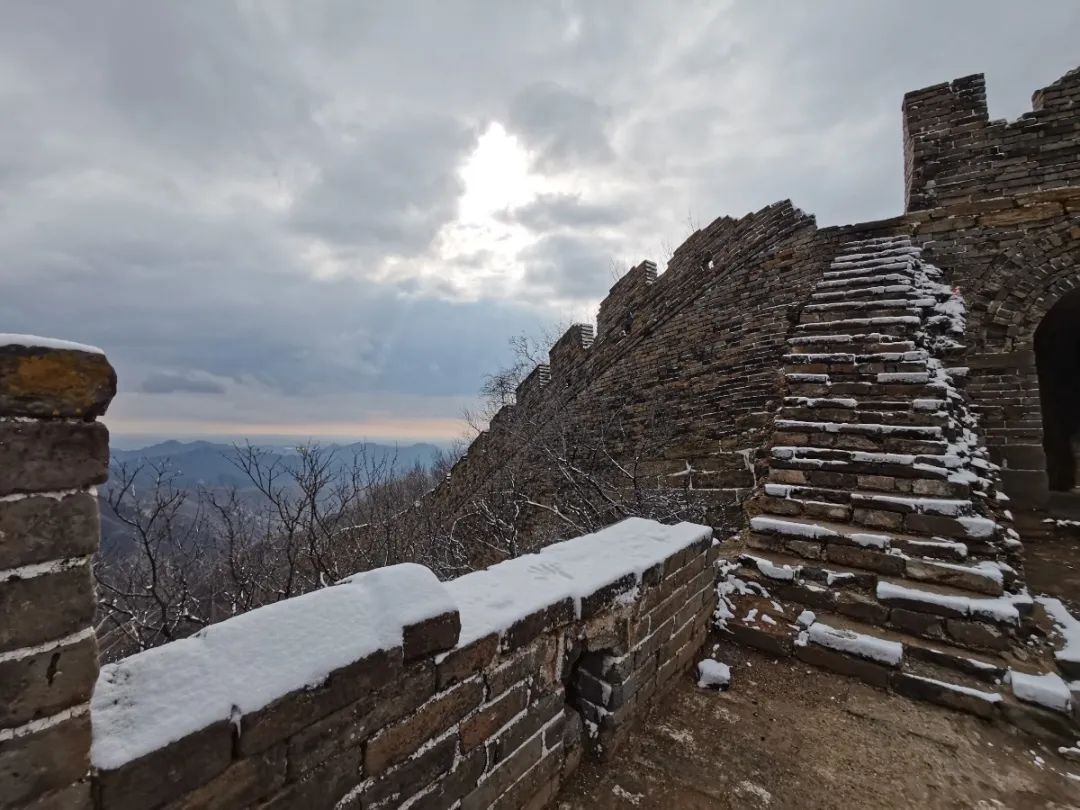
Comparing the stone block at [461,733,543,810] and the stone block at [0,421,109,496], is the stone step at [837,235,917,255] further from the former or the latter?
the stone block at [0,421,109,496]

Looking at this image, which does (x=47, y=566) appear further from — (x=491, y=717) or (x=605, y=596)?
(x=605, y=596)

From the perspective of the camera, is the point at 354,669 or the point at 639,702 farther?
the point at 639,702

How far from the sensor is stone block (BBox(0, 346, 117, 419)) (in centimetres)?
83

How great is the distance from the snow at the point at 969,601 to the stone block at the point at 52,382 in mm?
4185

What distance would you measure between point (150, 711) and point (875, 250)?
8.23 meters

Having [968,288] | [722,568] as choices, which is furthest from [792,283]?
[722,568]

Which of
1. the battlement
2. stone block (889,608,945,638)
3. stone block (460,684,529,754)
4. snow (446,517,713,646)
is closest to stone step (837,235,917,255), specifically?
the battlement

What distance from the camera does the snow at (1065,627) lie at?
2891mm

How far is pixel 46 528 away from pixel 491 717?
5.03 feet

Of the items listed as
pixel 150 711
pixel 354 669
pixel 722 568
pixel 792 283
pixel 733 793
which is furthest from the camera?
pixel 792 283

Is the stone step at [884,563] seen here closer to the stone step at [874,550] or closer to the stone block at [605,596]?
the stone step at [874,550]

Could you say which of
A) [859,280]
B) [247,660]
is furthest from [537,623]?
[859,280]

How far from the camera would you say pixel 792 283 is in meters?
7.03

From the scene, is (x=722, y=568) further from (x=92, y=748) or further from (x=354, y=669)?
(x=92, y=748)
